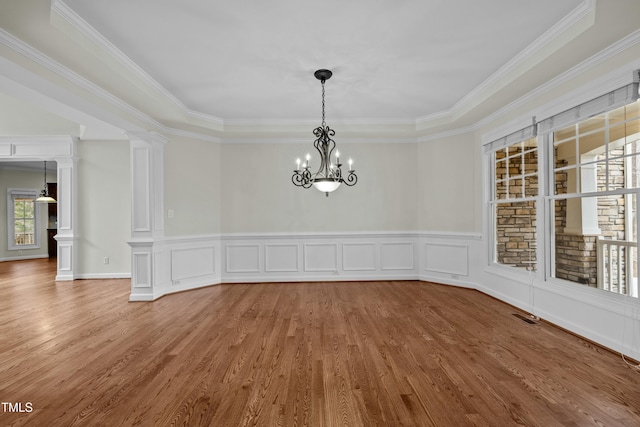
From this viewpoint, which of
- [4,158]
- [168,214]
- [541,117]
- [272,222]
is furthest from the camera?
[4,158]

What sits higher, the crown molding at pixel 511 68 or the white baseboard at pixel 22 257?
the crown molding at pixel 511 68

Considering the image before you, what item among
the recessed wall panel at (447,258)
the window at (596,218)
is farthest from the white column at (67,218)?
the window at (596,218)

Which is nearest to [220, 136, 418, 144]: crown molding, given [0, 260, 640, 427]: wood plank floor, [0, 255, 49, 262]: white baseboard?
[0, 260, 640, 427]: wood plank floor

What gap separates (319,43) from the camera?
3146 mm

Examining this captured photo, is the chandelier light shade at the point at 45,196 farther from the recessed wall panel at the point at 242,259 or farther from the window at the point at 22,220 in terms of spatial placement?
the recessed wall panel at the point at 242,259

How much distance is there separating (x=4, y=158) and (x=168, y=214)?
432 cm

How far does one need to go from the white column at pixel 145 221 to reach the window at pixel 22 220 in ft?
25.3

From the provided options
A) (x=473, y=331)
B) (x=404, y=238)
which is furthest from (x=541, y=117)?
(x=404, y=238)

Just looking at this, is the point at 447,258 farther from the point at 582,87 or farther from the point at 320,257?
the point at 582,87

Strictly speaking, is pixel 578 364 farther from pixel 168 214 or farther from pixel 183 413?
pixel 168 214

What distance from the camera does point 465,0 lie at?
2535 millimetres

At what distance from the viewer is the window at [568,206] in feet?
12.6

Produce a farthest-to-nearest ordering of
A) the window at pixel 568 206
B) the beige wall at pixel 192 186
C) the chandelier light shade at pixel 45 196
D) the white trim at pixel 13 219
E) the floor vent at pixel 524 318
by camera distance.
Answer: the white trim at pixel 13 219 → the chandelier light shade at pixel 45 196 → the beige wall at pixel 192 186 → the window at pixel 568 206 → the floor vent at pixel 524 318

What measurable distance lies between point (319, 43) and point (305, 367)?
9.46 ft
